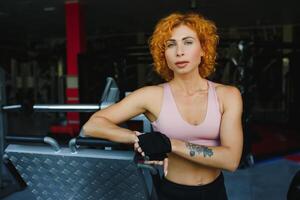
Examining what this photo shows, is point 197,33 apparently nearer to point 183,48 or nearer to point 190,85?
point 183,48

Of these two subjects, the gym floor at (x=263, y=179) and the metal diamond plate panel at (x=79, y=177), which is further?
the gym floor at (x=263, y=179)

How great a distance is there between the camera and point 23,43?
1432 cm

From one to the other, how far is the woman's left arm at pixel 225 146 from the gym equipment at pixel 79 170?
131 millimetres

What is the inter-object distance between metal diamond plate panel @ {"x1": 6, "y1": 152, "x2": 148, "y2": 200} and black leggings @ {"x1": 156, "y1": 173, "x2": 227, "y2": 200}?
0.09m

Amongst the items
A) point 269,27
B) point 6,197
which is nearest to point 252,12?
point 269,27

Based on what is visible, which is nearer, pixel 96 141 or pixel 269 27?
pixel 96 141

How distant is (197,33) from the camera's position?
1133 mm

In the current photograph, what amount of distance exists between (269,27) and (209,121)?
37.5 feet

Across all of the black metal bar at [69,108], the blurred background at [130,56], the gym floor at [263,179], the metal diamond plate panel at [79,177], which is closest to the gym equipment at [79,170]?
the metal diamond plate panel at [79,177]

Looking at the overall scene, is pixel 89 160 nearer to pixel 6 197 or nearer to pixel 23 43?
pixel 6 197

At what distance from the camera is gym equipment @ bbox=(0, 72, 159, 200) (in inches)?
44.4

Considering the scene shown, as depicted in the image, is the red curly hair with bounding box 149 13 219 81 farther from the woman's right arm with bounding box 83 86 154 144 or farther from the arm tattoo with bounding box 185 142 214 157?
the arm tattoo with bounding box 185 142 214 157

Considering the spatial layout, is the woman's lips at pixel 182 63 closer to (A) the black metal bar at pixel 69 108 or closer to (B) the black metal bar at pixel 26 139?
(B) the black metal bar at pixel 26 139

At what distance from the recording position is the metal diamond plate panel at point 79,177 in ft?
3.74
